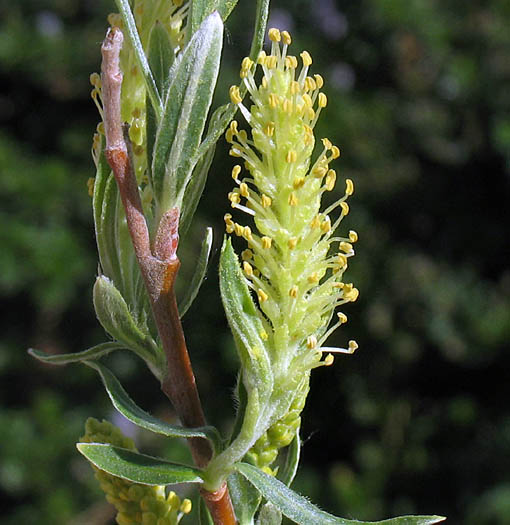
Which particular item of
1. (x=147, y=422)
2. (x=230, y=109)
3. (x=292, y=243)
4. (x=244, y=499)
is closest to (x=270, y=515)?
(x=244, y=499)

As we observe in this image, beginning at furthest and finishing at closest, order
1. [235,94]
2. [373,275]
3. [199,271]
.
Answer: [373,275] → [199,271] → [235,94]

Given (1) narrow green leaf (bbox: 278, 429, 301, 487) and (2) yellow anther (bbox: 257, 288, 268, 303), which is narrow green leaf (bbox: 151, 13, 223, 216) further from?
(1) narrow green leaf (bbox: 278, 429, 301, 487)

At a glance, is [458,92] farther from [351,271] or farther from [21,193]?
[21,193]

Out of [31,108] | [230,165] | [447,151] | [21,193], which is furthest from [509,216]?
[31,108]

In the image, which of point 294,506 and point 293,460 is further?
point 293,460

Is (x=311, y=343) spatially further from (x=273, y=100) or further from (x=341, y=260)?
(x=273, y=100)

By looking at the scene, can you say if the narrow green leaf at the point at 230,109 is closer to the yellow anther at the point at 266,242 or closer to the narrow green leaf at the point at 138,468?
the yellow anther at the point at 266,242

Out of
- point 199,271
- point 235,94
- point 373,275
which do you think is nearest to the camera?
point 235,94
